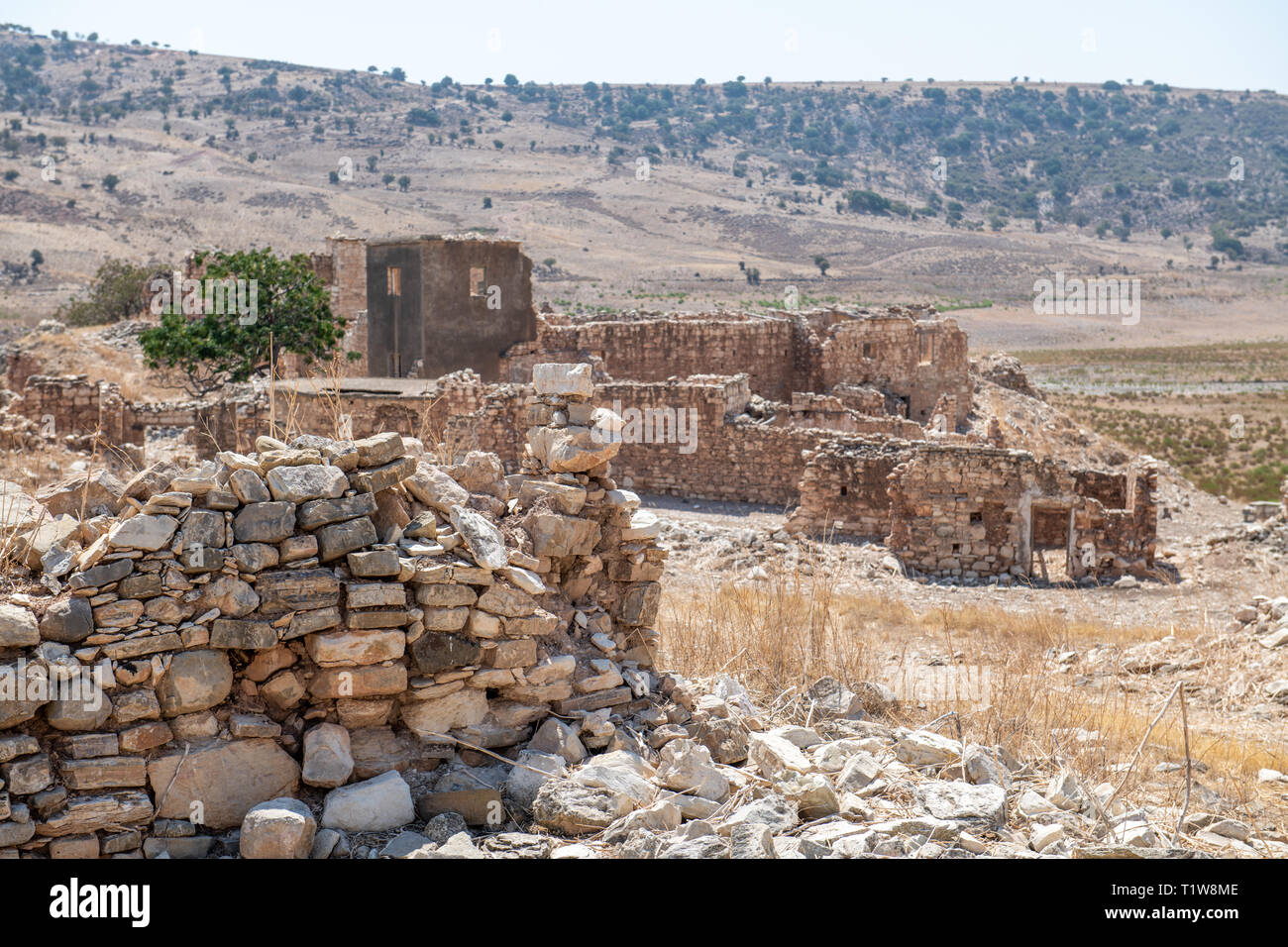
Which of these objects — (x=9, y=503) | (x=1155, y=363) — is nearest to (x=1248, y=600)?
(x=9, y=503)

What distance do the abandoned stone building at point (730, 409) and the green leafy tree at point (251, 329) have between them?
3.04 feet

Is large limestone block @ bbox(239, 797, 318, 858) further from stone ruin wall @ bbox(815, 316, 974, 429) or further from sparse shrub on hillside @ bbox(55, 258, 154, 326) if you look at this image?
sparse shrub on hillside @ bbox(55, 258, 154, 326)

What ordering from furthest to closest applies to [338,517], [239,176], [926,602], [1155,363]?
1. [239,176]
2. [1155,363]
3. [926,602]
4. [338,517]

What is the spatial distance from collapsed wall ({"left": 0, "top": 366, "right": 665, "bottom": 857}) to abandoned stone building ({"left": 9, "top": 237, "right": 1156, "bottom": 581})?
3.66 ft

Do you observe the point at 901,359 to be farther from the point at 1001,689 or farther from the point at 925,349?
the point at 1001,689

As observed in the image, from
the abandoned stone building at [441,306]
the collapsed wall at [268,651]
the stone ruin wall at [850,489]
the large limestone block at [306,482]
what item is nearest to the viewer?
the collapsed wall at [268,651]

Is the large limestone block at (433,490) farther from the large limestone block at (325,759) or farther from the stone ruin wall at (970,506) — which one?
the stone ruin wall at (970,506)

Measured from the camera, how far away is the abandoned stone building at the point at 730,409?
49.6ft

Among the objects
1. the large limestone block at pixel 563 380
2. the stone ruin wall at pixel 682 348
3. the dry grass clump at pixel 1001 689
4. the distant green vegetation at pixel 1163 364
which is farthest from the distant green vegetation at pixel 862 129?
the large limestone block at pixel 563 380

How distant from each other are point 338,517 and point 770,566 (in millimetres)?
9503

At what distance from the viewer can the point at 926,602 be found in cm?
1323

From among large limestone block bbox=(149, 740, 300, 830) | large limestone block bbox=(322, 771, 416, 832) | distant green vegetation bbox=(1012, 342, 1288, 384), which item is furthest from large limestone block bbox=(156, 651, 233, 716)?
distant green vegetation bbox=(1012, 342, 1288, 384)

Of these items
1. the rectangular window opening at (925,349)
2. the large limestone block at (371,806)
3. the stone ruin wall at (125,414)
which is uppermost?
the rectangular window opening at (925,349)
